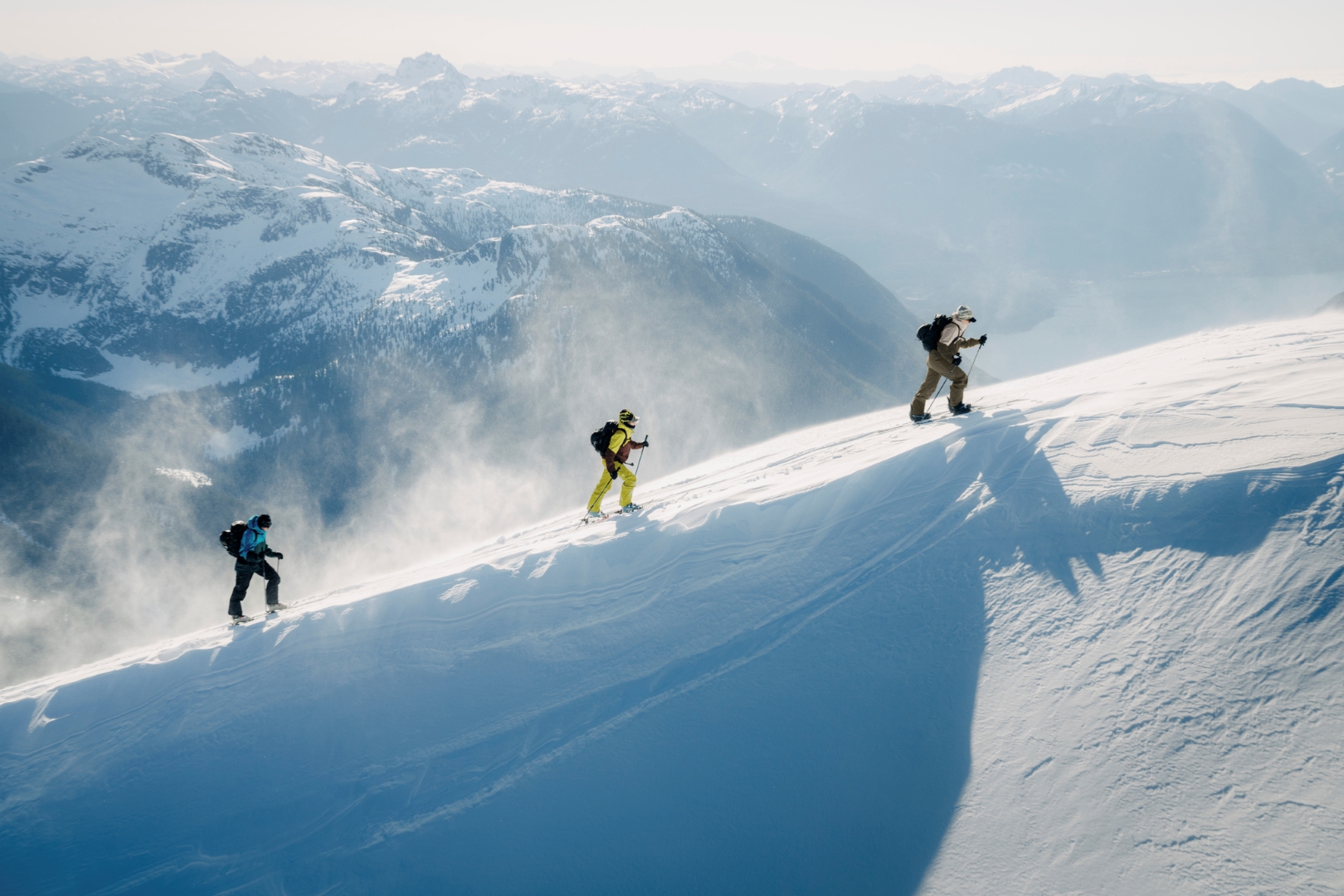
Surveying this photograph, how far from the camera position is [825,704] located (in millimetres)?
6965

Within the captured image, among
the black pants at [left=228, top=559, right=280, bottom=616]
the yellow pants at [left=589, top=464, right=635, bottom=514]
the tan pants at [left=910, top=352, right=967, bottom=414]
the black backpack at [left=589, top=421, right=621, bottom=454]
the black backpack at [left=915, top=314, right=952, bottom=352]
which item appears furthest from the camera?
the black pants at [left=228, top=559, right=280, bottom=616]

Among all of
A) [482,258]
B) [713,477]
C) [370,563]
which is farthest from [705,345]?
[713,477]

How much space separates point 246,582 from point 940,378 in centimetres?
1788

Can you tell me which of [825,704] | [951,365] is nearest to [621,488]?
[951,365]

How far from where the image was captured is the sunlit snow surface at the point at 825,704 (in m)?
5.42

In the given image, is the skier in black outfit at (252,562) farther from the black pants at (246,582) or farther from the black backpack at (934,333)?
the black backpack at (934,333)

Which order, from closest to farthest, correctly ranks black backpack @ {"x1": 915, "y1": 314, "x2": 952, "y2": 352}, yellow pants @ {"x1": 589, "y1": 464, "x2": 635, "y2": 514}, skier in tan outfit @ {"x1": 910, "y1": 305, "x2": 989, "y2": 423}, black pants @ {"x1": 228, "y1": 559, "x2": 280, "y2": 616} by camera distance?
skier in tan outfit @ {"x1": 910, "y1": 305, "x2": 989, "y2": 423}, black backpack @ {"x1": 915, "y1": 314, "x2": 952, "y2": 352}, yellow pants @ {"x1": 589, "y1": 464, "x2": 635, "y2": 514}, black pants @ {"x1": 228, "y1": 559, "x2": 280, "y2": 616}

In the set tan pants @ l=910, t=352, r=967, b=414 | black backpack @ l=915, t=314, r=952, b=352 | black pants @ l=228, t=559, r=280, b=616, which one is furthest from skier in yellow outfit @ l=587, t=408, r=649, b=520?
black pants @ l=228, t=559, r=280, b=616

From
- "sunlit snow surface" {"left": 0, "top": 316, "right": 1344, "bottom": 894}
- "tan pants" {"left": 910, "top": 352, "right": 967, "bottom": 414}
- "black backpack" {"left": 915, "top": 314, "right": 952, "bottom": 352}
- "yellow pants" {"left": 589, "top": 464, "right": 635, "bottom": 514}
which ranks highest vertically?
"black backpack" {"left": 915, "top": 314, "right": 952, "bottom": 352}

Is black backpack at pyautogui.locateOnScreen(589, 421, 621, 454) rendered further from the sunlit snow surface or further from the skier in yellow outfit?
the sunlit snow surface

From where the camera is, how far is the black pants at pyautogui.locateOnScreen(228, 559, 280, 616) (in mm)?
14984

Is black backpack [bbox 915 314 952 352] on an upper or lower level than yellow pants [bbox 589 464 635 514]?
upper

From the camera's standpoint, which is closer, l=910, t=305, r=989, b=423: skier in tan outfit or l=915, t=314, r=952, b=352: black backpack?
l=910, t=305, r=989, b=423: skier in tan outfit

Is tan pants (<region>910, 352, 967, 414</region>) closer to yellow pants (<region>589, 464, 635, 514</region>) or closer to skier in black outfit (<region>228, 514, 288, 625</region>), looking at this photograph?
yellow pants (<region>589, 464, 635, 514</region>)
